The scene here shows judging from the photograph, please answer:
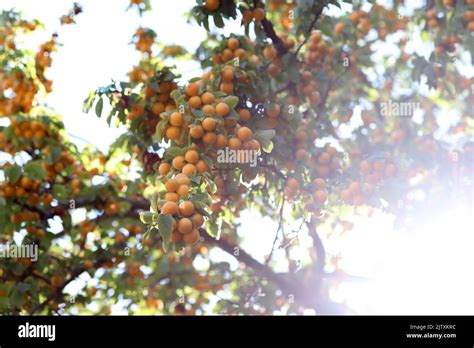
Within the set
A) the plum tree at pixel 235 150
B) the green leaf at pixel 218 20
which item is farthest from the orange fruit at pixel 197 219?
the green leaf at pixel 218 20

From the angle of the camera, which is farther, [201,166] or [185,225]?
[201,166]

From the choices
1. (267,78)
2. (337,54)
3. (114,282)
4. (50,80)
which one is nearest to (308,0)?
(267,78)

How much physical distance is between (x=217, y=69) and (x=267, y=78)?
0.69m

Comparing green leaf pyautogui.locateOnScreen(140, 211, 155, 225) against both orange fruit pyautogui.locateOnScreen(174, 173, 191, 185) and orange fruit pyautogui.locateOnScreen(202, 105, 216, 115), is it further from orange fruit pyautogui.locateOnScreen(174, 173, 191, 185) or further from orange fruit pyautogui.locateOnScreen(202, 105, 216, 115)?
orange fruit pyautogui.locateOnScreen(202, 105, 216, 115)

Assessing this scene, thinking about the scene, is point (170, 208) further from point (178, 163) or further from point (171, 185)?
point (178, 163)

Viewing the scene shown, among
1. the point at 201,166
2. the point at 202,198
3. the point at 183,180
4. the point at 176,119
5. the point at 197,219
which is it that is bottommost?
the point at 197,219

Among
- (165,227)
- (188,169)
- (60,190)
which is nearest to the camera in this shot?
(165,227)

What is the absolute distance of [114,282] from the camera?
22.5 feet

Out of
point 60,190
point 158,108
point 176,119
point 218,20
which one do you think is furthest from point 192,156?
point 60,190

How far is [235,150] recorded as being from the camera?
4.16m

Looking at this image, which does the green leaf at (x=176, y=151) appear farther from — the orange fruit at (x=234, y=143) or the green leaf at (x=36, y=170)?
the green leaf at (x=36, y=170)

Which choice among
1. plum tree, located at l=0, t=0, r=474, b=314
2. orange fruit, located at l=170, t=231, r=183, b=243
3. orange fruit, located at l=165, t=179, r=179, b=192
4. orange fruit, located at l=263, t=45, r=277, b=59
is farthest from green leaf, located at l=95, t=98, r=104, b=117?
orange fruit, located at l=170, t=231, r=183, b=243

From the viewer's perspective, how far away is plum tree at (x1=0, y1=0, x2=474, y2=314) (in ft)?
15.0
